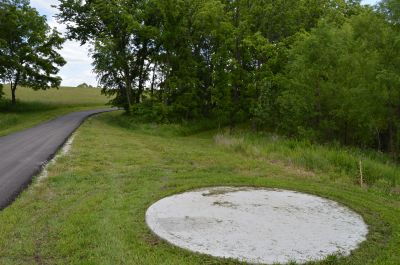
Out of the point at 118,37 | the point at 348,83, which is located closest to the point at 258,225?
the point at 348,83

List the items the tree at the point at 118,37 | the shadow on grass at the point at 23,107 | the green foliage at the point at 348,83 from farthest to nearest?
the shadow on grass at the point at 23,107 < the tree at the point at 118,37 < the green foliage at the point at 348,83

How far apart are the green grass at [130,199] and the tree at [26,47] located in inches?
993

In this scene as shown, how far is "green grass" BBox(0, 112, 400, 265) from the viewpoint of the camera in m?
7.19

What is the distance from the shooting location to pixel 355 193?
1252 cm

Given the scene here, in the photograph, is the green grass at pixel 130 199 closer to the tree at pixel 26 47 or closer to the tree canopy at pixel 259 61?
the tree canopy at pixel 259 61

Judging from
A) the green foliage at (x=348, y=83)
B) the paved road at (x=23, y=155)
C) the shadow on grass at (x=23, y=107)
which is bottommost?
the paved road at (x=23, y=155)

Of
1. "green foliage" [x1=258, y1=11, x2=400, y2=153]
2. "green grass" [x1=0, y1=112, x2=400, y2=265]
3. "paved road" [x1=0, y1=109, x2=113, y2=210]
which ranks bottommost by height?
"green grass" [x1=0, y1=112, x2=400, y2=265]

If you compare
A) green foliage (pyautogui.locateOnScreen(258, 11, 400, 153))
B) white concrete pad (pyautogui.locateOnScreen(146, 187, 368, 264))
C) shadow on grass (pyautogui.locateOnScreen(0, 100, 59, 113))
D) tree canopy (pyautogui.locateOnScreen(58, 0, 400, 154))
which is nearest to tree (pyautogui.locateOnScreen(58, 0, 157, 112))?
tree canopy (pyautogui.locateOnScreen(58, 0, 400, 154))

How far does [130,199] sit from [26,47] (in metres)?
36.4

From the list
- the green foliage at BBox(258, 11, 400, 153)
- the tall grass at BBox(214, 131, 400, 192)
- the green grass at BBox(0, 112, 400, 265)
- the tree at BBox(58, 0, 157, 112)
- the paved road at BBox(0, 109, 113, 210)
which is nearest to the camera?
the green grass at BBox(0, 112, 400, 265)

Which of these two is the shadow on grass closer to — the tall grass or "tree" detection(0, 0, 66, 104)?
"tree" detection(0, 0, 66, 104)

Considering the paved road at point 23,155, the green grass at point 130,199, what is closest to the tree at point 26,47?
the paved road at point 23,155

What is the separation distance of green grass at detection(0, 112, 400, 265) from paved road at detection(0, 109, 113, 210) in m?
0.52

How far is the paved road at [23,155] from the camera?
11.6 m
